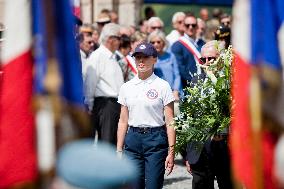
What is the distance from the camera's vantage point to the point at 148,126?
10.7 m

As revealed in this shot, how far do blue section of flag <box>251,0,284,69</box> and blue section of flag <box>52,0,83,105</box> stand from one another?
94cm

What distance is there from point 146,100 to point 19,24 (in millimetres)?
4991

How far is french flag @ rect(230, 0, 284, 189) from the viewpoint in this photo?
568cm

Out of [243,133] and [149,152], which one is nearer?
[243,133]

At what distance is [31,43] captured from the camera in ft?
18.9

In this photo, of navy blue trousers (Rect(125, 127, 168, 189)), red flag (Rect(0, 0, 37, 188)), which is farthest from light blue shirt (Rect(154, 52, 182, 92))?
red flag (Rect(0, 0, 37, 188))

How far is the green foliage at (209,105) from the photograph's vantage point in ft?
33.7

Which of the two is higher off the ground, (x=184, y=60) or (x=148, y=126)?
(x=148, y=126)

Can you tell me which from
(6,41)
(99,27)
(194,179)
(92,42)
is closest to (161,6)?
(99,27)

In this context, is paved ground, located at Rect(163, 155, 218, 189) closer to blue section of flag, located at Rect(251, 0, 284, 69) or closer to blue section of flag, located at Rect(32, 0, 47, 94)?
blue section of flag, located at Rect(251, 0, 284, 69)

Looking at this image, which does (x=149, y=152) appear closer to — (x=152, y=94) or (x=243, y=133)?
(x=152, y=94)

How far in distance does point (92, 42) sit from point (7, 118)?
1068 centimetres

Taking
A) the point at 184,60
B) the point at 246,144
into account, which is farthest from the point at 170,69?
the point at 246,144

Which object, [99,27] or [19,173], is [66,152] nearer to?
[19,173]
